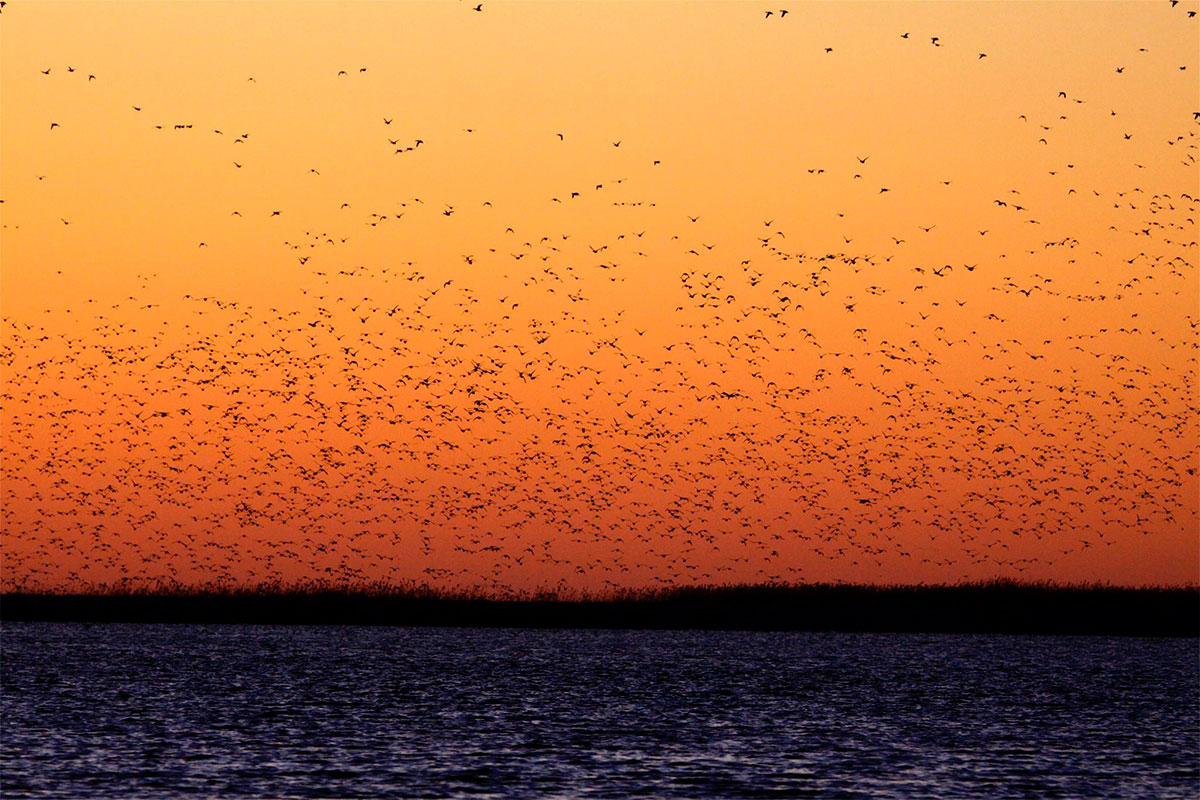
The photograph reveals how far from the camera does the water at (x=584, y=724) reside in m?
36.8

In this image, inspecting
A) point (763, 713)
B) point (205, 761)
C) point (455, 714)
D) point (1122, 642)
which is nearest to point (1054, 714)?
point (763, 713)

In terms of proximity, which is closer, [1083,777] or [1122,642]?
[1083,777]

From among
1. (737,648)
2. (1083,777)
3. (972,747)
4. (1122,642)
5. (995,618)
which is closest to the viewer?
(1083,777)

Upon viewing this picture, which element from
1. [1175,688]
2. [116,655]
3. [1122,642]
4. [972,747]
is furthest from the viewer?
[1122,642]

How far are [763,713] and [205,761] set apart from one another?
63.9 feet

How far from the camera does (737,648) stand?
101062 mm

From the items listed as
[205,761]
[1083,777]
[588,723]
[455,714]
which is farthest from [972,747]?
[205,761]

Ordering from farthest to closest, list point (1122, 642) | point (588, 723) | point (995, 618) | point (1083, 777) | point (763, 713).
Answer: point (1122, 642)
point (995, 618)
point (763, 713)
point (588, 723)
point (1083, 777)

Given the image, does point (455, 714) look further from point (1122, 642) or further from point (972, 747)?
point (1122, 642)

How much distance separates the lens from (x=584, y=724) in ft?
161

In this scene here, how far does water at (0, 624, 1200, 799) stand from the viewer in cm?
3675

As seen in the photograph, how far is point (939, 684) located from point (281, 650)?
118 feet

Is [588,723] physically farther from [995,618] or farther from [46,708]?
[995,618]

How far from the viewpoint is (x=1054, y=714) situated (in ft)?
181
